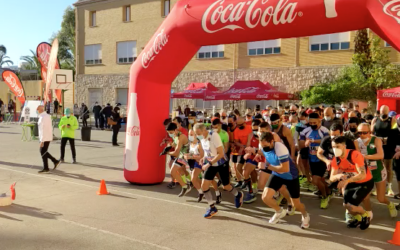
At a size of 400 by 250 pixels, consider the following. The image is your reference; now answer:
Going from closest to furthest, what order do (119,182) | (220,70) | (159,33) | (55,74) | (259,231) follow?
(259,231), (159,33), (119,182), (55,74), (220,70)

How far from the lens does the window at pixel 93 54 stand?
34.3 m

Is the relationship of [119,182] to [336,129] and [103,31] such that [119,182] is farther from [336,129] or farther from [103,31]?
[103,31]

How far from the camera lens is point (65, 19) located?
5303 centimetres

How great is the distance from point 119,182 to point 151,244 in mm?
4371

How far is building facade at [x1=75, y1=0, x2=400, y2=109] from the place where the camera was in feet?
78.6

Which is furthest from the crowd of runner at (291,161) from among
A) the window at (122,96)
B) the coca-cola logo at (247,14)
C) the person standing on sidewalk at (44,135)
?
the window at (122,96)

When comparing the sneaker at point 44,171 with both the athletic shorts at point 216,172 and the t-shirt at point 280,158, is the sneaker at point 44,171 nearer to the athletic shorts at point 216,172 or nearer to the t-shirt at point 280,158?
the athletic shorts at point 216,172

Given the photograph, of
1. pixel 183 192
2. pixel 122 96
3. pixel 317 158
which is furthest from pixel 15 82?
pixel 317 158

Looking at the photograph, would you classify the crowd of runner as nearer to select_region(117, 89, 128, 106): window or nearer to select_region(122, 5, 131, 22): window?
select_region(117, 89, 128, 106): window

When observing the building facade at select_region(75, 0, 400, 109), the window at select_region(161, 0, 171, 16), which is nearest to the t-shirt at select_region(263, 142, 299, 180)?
the building facade at select_region(75, 0, 400, 109)

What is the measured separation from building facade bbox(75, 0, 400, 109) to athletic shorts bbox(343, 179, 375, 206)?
1823cm

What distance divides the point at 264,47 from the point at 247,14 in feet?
62.9

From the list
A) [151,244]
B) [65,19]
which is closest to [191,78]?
[151,244]

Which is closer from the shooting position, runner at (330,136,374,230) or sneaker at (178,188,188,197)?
runner at (330,136,374,230)
